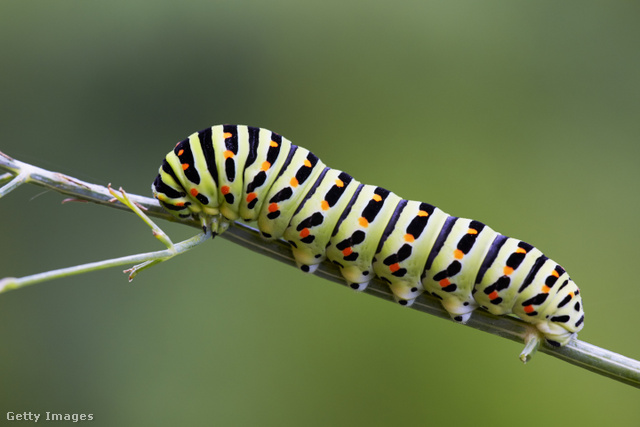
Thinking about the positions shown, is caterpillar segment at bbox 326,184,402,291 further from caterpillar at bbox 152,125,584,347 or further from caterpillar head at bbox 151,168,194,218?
caterpillar head at bbox 151,168,194,218

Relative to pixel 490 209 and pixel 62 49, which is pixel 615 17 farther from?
pixel 62 49

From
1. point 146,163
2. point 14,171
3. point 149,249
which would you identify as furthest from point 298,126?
point 14,171

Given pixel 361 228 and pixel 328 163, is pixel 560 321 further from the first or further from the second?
pixel 328 163

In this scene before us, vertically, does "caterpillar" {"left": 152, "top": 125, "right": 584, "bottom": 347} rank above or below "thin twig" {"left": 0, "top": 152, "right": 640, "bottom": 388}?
above

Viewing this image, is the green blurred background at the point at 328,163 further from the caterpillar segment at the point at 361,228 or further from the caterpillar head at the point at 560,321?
the caterpillar segment at the point at 361,228

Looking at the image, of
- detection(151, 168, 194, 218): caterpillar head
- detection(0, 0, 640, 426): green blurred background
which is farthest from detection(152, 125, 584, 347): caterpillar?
detection(0, 0, 640, 426): green blurred background

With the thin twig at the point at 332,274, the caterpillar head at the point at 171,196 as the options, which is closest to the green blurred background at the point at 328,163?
the thin twig at the point at 332,274
